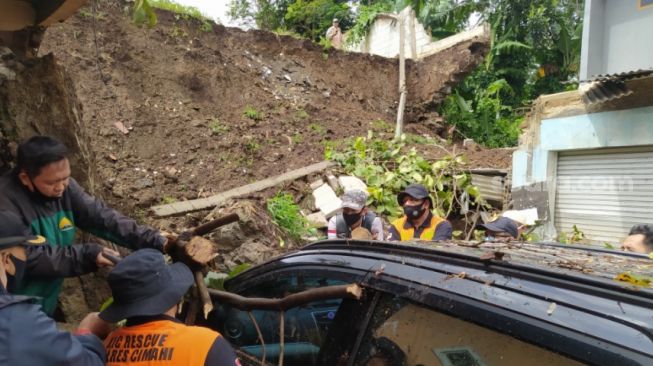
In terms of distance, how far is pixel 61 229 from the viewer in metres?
2.78

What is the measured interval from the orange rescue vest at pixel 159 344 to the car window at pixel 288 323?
0.46 metres

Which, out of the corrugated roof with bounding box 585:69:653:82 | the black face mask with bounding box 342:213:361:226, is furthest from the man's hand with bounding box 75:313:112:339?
the corrugated roof with bounding box 585:69:653:82

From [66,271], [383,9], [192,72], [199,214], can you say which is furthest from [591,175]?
[383,9]

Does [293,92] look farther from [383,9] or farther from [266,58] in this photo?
[383,9]

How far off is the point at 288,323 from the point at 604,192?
23.4 feet

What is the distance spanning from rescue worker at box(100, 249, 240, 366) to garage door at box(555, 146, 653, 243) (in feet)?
24.2

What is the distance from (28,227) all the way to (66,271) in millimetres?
340

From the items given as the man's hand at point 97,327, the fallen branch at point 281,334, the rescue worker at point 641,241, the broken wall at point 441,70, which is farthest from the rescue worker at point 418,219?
the broken wall at point 441,70

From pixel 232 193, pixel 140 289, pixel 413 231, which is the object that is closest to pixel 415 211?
pixel 413 231

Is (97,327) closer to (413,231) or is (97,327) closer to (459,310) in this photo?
(459,310)

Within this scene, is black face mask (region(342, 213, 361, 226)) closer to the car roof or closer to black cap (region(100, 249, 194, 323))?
the car roof

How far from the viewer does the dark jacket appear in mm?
1321

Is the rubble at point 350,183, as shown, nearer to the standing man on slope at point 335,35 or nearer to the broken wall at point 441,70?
the broken wall at point 441,70

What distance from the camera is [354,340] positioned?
5.45ft
